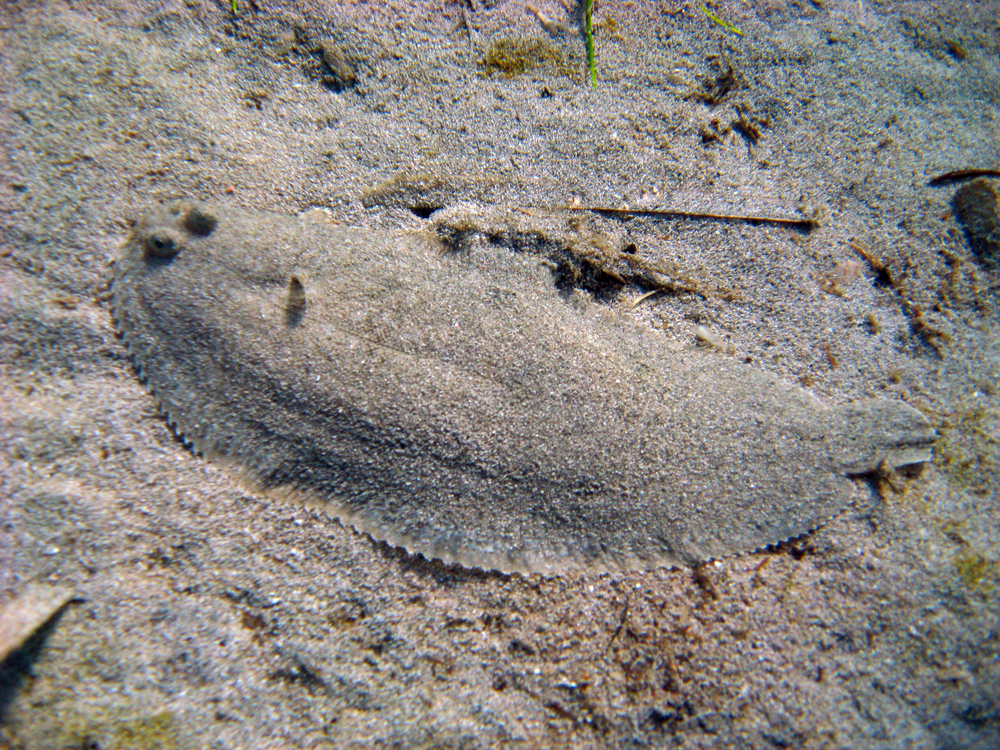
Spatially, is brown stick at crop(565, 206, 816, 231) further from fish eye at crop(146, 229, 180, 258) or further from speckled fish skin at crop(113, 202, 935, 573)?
fish eye at crop(146, 229, 180, 258)

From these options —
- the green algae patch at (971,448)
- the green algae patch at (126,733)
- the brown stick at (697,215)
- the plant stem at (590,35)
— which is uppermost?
the plant stem at (590,35)

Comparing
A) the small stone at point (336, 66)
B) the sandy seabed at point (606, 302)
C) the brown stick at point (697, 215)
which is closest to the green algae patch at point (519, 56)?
the sandy seabed at point (606, 302)

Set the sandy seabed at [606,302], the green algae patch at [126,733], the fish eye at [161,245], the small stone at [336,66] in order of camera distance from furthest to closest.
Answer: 1. the small stone at [336,66]
2. the fish eye at [161,245]
3. the sandy seabed at [606,302]
4. the green algae patch at [126,733]

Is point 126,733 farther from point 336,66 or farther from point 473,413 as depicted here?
point 336,66

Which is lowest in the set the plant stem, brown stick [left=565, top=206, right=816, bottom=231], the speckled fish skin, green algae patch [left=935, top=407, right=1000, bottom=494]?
the speckled fish skin

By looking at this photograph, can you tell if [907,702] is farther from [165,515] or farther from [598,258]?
[165,515]

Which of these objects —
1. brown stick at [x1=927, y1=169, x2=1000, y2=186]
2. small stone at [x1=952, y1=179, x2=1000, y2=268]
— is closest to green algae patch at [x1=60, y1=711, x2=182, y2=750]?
small stone at [x1=952, y1=179, x2=1000, y2=268]

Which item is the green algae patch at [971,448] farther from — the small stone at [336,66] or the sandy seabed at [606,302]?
the small stone at [336,66]

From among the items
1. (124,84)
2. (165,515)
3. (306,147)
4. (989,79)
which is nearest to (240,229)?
(306,147)
